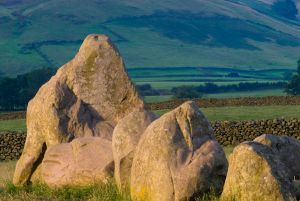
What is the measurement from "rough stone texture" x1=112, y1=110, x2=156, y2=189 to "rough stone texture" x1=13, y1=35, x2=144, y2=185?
3618 mm

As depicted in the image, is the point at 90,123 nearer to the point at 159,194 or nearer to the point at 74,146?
the point at 74,146

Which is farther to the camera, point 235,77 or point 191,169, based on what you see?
point 235,77

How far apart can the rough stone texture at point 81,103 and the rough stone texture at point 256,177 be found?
7759mm

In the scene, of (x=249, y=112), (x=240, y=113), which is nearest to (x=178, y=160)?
(x=240, y=113)

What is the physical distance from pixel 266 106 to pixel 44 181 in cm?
3481

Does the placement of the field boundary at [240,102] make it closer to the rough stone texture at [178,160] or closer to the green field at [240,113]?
the green field at [240,113]

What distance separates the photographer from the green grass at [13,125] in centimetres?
4927

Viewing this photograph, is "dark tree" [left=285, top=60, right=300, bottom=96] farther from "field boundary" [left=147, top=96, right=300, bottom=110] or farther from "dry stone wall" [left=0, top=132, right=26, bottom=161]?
"dry stone wall" [left=0, top=132, right=26, bottom=161]

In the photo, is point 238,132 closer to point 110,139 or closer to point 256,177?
point 110,139

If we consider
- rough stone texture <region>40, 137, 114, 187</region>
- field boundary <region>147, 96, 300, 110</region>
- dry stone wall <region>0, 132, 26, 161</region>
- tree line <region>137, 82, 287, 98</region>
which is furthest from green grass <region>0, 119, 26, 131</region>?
tree line <region>137, 82, 287, 98</region>

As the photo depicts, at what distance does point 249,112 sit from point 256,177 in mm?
36532

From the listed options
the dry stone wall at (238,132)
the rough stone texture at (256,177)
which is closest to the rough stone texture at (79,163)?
the rough stone texture at (256,177)

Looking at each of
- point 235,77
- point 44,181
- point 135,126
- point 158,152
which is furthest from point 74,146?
point 235,77

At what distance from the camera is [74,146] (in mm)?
21547
